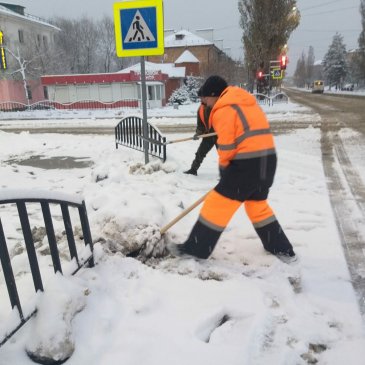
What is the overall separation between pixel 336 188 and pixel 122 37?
13.4 ft

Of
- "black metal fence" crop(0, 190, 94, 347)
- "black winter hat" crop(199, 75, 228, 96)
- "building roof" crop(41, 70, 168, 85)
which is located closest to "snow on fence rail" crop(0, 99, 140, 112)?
"building roof" crop(41, 70, 168, 85)

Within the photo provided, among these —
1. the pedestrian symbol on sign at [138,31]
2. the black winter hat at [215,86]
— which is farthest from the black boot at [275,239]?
the pedestrian symbol on sign at [138,31]

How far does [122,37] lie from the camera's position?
18.9 ft

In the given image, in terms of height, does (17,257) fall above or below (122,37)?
below

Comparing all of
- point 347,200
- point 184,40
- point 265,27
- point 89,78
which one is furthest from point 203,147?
point 184,40

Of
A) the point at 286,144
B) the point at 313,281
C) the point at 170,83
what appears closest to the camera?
the point at 313,281

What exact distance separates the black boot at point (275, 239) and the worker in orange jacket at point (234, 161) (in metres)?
0.09

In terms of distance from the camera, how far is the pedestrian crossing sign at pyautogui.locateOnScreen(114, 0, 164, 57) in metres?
5.58

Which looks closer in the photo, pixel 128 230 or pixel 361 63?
pixel 128 230

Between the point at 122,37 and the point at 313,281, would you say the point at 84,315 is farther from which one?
the point at 122,37

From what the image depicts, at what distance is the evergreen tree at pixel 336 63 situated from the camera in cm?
7212

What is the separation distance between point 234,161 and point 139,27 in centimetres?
347

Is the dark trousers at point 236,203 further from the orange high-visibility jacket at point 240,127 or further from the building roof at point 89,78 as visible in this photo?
the building roof at point 89,78

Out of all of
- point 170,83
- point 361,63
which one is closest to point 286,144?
point 170,83
